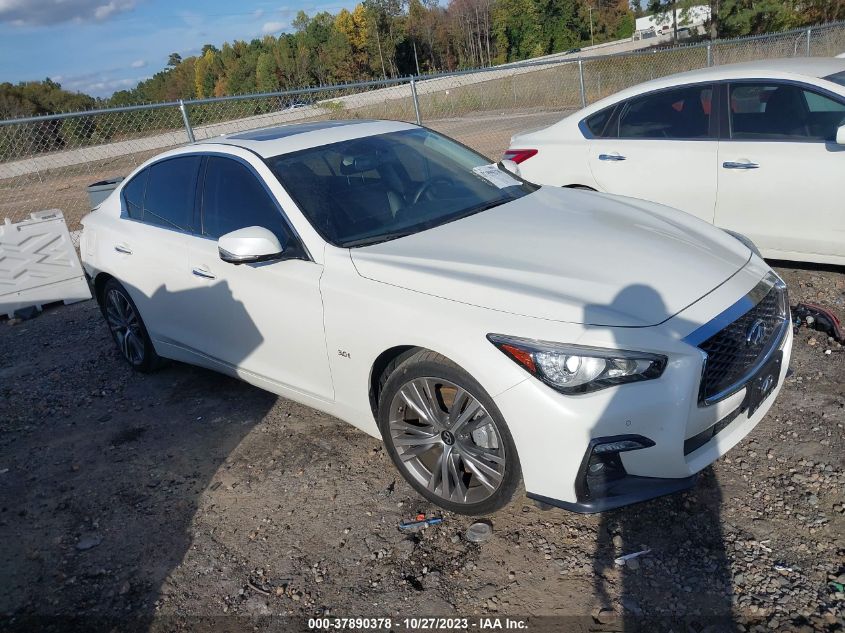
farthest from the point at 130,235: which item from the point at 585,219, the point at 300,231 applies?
the point at 585,219

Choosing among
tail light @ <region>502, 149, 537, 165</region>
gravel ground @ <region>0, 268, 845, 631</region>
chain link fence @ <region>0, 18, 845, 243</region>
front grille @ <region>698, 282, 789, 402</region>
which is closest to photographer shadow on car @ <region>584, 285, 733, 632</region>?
gravel ground @ <region>0, 268, 845, 631</region>

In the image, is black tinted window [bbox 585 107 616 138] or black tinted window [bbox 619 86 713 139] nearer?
black tinted window [bbox 619 86 713 139]

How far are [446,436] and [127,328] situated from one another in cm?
324

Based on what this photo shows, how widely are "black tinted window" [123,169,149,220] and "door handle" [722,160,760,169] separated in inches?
168

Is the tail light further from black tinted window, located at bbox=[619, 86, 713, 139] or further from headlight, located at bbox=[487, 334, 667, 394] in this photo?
headlight, located at bbox=[487, 334, 667, 394]

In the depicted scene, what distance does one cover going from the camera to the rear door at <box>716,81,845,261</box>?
16.0 feet

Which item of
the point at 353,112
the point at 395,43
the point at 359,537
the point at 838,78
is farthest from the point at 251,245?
the point at 395,43

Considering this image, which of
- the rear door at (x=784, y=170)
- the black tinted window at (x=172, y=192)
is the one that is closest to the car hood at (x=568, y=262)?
the black tinted window at (x=172, y=192)

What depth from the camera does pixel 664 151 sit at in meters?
5.64

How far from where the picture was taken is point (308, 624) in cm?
271

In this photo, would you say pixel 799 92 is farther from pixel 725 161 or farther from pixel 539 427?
pixel 539 427

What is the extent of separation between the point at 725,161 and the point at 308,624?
4461mm

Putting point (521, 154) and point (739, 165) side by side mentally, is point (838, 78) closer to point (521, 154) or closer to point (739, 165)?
point (739, 165)

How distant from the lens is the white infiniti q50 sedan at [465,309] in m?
2.62
